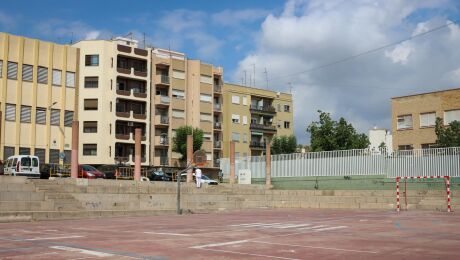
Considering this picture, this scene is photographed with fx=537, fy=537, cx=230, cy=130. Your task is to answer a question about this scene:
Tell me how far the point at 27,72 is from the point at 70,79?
5981mm

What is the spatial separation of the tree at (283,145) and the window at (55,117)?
36.0 meters

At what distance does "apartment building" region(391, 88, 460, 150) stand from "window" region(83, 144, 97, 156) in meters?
37.4

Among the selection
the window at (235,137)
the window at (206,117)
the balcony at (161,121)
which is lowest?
the window at (235,137)

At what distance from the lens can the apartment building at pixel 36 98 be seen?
60812 millimetres

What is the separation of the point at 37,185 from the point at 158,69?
159 feet

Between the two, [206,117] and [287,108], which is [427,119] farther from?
[287,108]

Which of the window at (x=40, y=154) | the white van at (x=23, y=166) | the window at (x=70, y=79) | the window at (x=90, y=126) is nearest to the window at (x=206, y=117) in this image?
the window at (x=90, y=126)

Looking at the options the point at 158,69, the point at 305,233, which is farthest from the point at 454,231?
the point at 158,69

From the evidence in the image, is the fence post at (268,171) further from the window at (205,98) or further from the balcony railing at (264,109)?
the balcony railing at (264,109)

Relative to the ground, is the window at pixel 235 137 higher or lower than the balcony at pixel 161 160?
higher

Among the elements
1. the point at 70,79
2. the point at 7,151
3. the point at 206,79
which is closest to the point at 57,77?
the point at 70,79

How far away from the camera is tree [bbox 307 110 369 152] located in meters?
56.6

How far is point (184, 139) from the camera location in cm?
7425

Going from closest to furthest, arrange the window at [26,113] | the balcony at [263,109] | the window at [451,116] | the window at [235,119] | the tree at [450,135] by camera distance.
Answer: the tree at [450,135]
the window at [451,116]
the window at [26,113]
the window at [235,119]
the balcony at [263,109]
